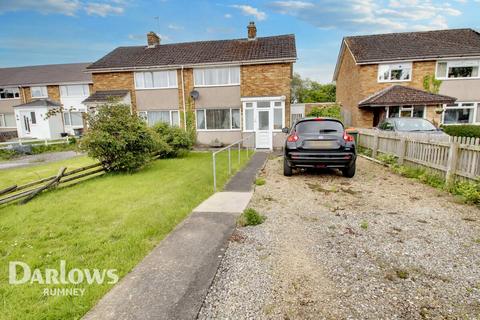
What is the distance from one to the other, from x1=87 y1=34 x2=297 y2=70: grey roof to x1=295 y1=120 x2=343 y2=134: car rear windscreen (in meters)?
8.89

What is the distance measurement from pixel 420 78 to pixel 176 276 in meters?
20.6

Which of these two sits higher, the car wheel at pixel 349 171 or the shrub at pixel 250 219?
the car wheel at pixel 349 171

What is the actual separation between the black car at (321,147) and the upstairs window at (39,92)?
29.8 metres

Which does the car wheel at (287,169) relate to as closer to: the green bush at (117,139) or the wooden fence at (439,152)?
the wooden fence at (439,152)

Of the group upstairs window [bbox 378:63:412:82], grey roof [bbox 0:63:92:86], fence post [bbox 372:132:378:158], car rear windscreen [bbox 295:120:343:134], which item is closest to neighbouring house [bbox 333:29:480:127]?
upstairs window [bbox 378:63:412:82]

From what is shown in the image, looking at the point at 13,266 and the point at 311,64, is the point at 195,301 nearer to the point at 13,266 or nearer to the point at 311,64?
the point at 13,266

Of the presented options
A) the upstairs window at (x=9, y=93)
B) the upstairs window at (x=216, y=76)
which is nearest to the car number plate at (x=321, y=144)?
the upstairs window at (x=216, y=76)

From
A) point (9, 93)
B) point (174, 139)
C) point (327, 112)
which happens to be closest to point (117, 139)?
point (174, 139)

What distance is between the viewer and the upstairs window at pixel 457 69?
55.7 feet

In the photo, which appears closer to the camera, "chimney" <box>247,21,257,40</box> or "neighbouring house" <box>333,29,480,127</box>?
"neighbouring house" <box>333,29,480,127</box>

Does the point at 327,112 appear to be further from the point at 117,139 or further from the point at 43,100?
the point at 43,100

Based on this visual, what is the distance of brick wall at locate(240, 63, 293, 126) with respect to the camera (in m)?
15.5

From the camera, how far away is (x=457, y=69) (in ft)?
56.4

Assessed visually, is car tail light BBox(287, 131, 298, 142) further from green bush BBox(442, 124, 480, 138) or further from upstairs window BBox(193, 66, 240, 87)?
green bush BBox(442, 124, 480, 138)
